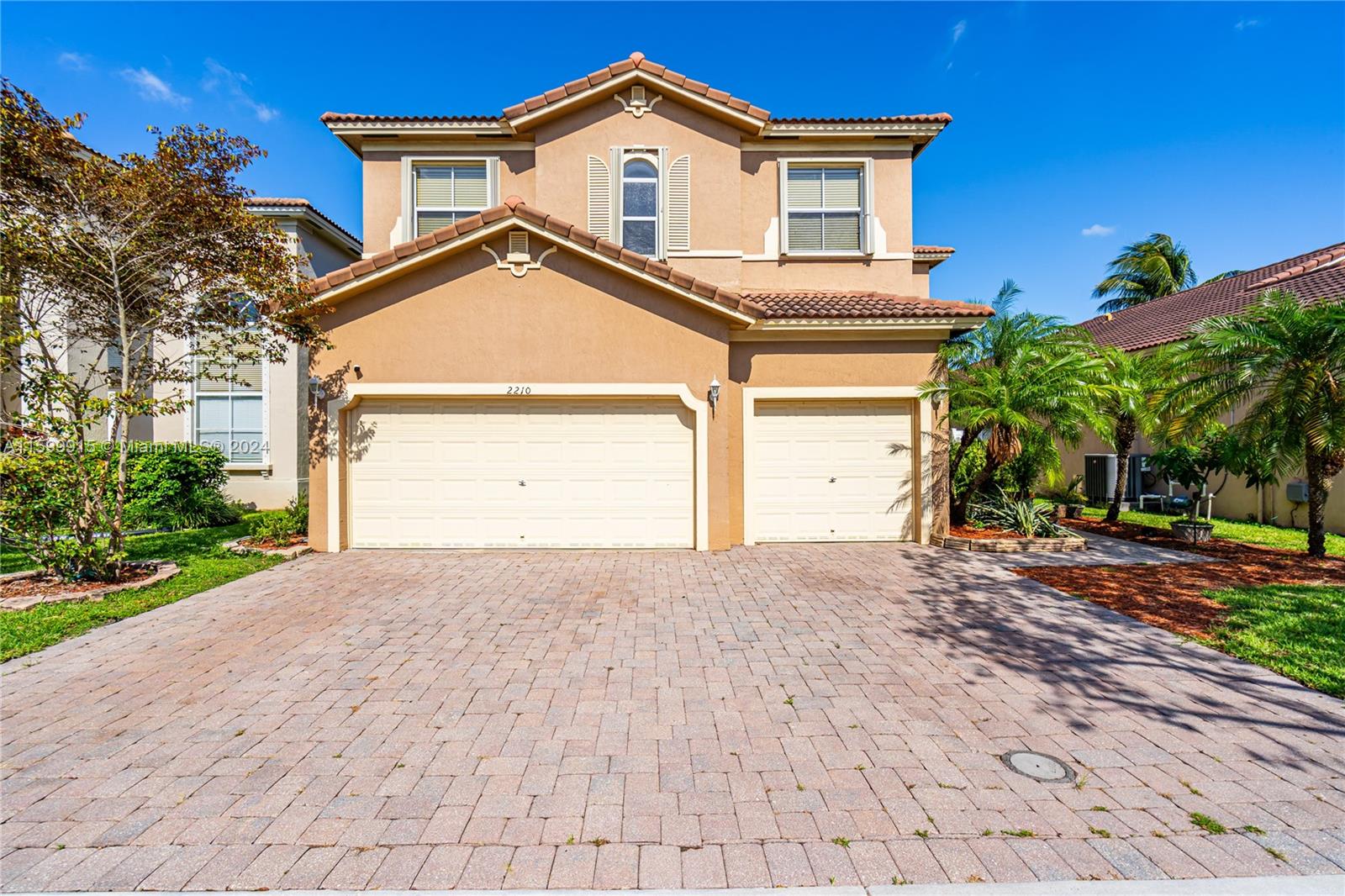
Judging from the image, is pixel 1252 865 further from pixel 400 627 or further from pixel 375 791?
pixel 400 627

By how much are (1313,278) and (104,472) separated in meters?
26.3

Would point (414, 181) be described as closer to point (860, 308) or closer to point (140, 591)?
point (140, 591)

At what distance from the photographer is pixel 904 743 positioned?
138 inches

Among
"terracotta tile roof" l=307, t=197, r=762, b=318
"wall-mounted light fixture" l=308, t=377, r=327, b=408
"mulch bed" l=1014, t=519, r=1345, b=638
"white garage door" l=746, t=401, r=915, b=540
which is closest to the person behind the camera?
"mulch bed" l=1014, t=519, r=1345, b=638

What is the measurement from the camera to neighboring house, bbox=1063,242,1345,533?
468 inches

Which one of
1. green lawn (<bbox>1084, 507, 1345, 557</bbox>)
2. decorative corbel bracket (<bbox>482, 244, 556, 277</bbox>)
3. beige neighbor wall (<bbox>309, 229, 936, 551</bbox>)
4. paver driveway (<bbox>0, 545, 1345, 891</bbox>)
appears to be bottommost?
paver driveway (<bbox>0, 545, 1345, 891</bbox>)

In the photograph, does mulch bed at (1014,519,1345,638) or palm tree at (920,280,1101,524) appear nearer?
mulch bed at (1014,519,1345,638)

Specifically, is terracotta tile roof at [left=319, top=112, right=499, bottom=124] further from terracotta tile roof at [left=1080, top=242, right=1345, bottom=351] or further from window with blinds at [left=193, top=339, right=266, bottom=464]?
terracotta tile roof at [left=1080, top=242, right=1345, bottom=351]

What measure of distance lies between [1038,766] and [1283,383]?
856 centimetres

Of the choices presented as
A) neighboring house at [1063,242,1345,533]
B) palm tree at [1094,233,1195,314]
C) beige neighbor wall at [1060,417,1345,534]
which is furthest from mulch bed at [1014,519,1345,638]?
palm tree at [1094,233,1195,314]

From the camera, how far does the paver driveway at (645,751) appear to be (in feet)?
8.50

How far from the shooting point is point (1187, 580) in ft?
24.1

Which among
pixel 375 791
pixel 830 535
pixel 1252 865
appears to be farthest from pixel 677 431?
pixel 1252 865

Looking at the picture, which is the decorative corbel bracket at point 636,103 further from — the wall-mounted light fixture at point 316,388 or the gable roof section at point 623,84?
the wall-mounted light fixture at point 316,388
